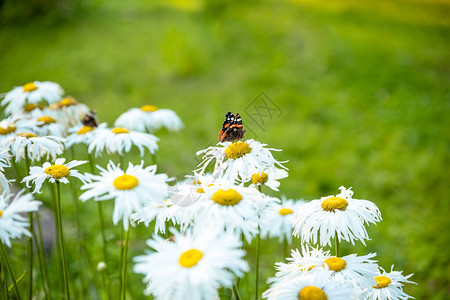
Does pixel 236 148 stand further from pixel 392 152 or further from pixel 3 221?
pixel 392 152

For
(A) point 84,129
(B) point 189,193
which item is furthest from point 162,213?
(A) point 84,129

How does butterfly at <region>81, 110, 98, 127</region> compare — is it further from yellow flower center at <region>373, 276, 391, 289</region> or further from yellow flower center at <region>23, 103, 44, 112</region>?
yellow flower center at <region>373, 276, 391, 289</region>

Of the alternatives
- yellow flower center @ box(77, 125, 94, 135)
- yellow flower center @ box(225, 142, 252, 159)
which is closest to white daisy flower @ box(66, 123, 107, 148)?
yellow flower center @ box(77, 125, 94, 135)

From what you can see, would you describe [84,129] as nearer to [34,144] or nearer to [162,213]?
[34,144]

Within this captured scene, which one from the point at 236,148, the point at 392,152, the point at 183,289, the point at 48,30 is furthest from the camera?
the point at 48,30

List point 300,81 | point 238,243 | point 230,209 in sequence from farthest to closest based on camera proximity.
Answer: point 300,81, point 230,209, point 238,243

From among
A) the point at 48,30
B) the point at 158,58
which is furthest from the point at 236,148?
the point at 48,30
